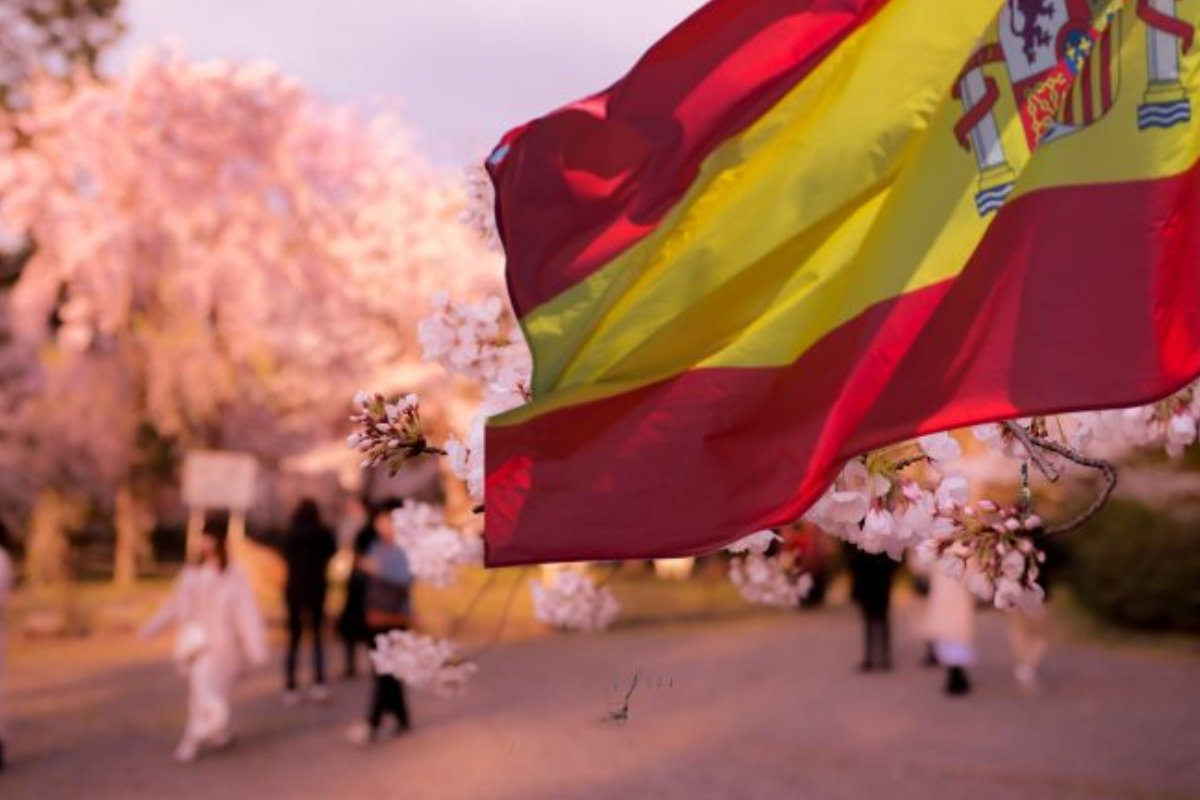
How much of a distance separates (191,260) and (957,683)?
1750 centimetres

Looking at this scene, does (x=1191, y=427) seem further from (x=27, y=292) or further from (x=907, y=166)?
(x=27, y=292)

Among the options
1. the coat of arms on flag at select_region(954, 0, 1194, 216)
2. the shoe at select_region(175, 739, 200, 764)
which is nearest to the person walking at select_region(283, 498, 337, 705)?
the shoe at select_region(175, 739, 200, 764)

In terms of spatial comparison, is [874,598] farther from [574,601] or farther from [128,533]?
[128,533]

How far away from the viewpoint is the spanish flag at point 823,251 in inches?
163

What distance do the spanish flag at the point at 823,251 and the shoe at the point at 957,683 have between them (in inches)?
533

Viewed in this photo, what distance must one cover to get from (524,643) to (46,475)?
39.5 feet

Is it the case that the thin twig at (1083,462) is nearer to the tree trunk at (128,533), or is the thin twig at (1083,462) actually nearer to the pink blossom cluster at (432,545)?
the pink blossom cluster at (432,545)

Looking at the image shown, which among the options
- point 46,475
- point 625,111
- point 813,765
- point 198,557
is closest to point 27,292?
point 46,475

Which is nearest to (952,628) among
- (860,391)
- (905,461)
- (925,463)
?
(925,463)

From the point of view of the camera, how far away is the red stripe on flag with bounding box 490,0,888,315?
4.58m

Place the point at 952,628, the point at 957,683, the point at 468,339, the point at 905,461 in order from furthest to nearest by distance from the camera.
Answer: the point at 957,683 → the point at 952,628 → the point at 468,339 → the point at 905,461

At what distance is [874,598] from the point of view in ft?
62.8

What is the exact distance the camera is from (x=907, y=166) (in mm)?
4414

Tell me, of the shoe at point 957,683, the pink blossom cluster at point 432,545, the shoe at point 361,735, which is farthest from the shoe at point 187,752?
the shoe at point 957,683
